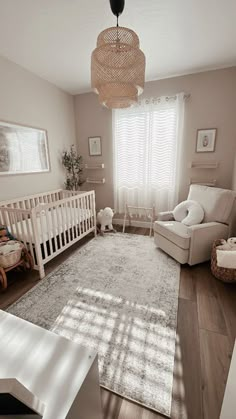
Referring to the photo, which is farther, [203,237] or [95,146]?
[95,146]

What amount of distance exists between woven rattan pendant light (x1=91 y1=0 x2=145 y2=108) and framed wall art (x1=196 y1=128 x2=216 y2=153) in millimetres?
1880

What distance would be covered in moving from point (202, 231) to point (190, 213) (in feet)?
1.19

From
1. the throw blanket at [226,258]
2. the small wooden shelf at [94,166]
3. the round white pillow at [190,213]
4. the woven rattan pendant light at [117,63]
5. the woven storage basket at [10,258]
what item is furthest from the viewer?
the small wooden shelf at [94,166]

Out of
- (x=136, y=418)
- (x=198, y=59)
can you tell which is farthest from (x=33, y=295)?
(x=198, y=59)

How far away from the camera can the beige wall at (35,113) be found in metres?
2.44

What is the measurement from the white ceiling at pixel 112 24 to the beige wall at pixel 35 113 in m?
0.21

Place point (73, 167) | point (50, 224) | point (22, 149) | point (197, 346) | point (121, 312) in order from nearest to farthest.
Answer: point (197, 346)
point (121, 312)
point (50, 224)
point (22, 149)
point (73, 167)

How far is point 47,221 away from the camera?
2.23 meters

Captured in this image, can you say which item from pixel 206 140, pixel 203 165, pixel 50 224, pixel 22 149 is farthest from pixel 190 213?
pixel 22 149

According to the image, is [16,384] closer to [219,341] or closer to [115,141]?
[219,341]

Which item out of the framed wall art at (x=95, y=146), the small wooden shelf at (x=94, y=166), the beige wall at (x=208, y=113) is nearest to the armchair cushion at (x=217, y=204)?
the beige wall at (x=208, y=113)

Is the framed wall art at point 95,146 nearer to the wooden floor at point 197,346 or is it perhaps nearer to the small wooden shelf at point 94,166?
the small wooden shelf at point 94,166

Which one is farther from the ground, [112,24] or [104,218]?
[112,24]

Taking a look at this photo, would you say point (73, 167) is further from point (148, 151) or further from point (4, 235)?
point (4, 235)
